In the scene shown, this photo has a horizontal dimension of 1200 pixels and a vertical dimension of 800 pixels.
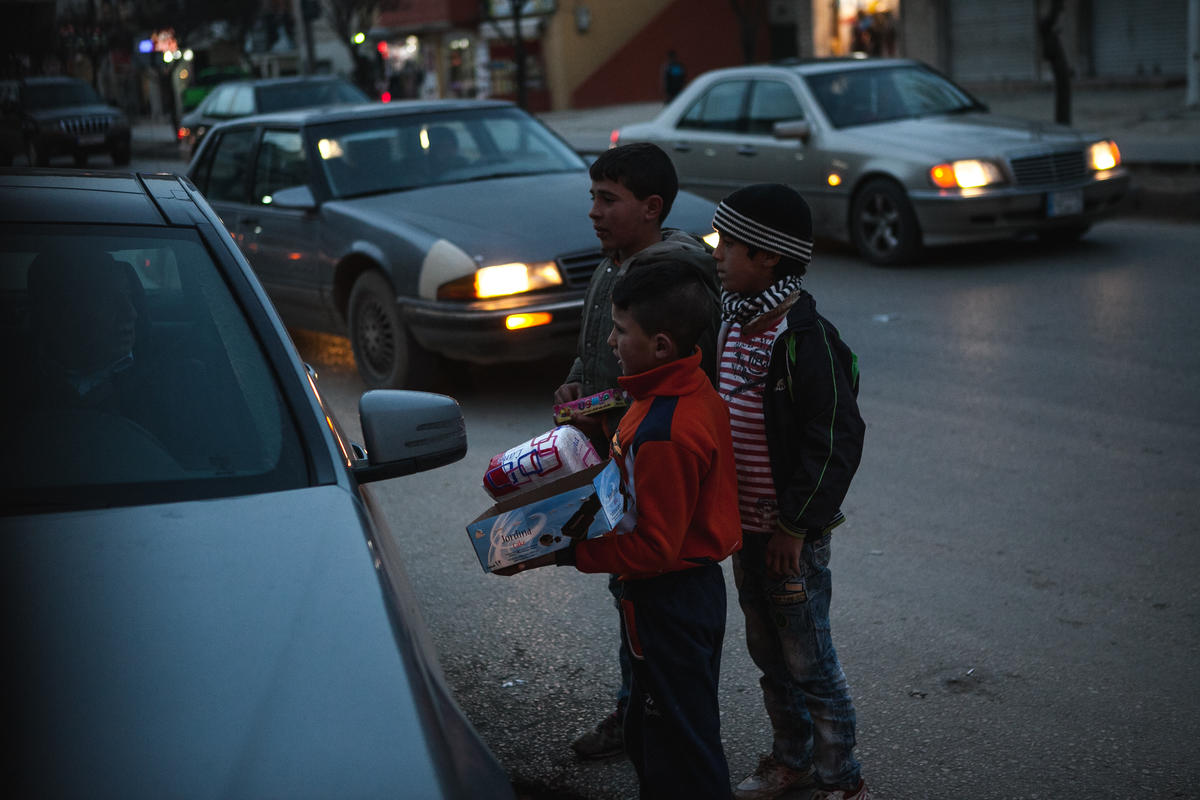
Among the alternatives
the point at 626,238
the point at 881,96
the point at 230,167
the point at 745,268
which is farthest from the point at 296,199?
the point at 881,96

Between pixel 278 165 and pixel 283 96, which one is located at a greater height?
pixel 283 96

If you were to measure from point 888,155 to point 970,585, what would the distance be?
21.9 feet

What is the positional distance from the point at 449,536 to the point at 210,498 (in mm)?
2915

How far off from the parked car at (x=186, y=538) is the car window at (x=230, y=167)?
5436 millimetres

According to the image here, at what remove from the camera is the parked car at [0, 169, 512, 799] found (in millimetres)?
1756

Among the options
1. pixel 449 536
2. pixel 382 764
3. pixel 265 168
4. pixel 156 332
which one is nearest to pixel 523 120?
pixel 265 168

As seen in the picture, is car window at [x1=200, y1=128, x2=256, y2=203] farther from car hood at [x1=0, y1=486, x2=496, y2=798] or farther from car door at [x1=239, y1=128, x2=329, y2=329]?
car hood at [x1=0, y1=486, x2=496, y2=798]

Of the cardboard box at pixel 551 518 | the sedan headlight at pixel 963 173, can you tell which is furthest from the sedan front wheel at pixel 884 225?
the cardboard box at pixel 551 518

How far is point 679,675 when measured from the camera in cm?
262

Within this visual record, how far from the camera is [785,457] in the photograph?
2789mm

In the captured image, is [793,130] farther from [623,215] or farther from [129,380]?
[129,380]

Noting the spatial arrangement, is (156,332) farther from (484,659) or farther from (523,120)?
(523,120)

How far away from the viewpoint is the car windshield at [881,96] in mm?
11281

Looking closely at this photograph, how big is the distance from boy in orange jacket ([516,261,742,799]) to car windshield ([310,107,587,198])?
217 inches
